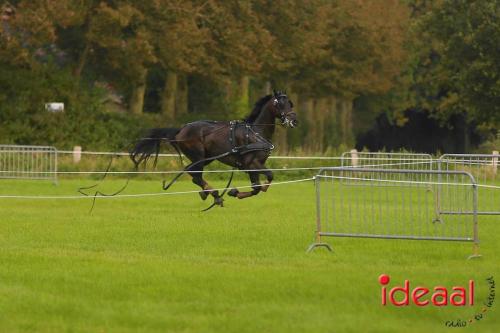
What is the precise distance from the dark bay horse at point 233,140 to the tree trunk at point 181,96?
35.8 metres

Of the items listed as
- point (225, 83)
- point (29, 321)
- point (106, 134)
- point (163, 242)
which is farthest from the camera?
point (225, 83)

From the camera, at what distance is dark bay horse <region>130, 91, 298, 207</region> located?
25547 mm

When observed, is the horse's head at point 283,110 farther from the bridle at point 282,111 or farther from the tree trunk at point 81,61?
the tree trunk at point 81,61

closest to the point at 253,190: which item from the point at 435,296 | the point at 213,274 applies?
the point at 213,274

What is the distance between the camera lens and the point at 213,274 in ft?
53.0

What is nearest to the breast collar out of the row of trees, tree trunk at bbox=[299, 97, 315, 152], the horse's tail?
the horse's tail

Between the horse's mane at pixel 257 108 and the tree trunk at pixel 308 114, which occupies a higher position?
the tree trunk at pixel 308 114

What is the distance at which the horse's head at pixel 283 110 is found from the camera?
25266 millimetres

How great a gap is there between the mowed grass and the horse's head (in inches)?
73.0

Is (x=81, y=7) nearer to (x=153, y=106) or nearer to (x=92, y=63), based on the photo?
(x=92, y=63)

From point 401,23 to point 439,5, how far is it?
68.1 feet

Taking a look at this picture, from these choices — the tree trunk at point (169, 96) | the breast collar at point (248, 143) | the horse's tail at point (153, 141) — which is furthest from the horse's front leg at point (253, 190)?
the tree trunk at point (169, 96)

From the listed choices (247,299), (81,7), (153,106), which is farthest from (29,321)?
(153,106)

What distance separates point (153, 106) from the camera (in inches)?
2692
